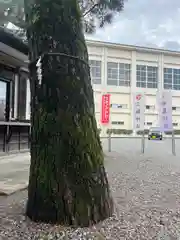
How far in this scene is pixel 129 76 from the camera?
3853 centimetres

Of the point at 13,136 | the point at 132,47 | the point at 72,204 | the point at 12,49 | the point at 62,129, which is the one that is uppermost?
the point at 132,47

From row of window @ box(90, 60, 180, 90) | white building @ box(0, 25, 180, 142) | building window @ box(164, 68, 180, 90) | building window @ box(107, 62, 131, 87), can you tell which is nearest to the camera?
white building @ box(0, 25, 180, 142)

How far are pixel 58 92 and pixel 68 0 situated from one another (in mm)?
959

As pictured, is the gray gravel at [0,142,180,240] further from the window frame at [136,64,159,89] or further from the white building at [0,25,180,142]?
the window frame at [136,64,159,89]

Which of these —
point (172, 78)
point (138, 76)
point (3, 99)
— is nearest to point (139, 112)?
point (3, 99)

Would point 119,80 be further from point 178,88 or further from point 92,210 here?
point 92,210

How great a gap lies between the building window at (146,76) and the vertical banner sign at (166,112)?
25117mm

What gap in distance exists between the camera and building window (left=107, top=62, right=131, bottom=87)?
38062 mm

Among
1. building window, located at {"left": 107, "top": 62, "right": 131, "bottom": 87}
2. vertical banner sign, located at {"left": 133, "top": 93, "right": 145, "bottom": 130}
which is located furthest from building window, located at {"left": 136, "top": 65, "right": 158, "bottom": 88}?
vertical banner sign, located at {"left": 133, "top": 93, "right": 145, "bottom": 130}

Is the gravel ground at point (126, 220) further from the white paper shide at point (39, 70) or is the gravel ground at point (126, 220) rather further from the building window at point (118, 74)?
the building window at point (118, 74)

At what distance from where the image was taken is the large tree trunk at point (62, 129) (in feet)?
9.66

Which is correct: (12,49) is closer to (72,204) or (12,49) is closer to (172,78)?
(72,204)

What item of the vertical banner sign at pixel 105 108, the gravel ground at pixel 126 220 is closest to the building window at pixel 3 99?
the gravel ground at pixel 126 220

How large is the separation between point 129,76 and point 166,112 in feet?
83.0
